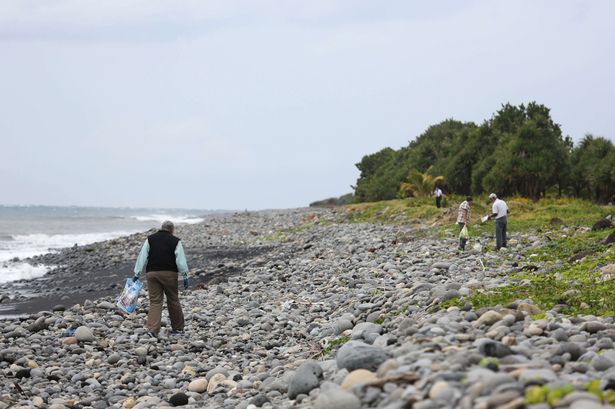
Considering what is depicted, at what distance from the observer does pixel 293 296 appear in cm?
1410

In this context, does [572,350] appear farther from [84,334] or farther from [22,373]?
[84,334]

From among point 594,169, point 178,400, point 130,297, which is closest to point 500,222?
point 130,297

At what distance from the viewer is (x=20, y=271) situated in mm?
26109

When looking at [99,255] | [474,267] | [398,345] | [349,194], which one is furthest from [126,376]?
[349,194]

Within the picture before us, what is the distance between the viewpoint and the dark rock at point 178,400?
24.7 feet

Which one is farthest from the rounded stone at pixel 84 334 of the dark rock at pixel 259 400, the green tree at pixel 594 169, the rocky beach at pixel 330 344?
the green tree at pixel 594 169

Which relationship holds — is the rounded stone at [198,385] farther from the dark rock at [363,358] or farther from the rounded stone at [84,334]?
A: the rounded stone at [84,334]

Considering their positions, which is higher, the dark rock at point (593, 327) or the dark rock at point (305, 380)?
the dark rock at point (593, 327)

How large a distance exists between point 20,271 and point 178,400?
21681 millimetres

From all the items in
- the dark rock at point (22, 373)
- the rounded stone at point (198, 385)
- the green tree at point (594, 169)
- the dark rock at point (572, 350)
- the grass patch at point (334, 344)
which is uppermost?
the green tree at point (594, 169)

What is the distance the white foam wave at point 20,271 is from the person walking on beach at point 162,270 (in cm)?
1459

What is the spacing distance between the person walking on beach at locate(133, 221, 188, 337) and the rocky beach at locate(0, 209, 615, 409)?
0.42 m

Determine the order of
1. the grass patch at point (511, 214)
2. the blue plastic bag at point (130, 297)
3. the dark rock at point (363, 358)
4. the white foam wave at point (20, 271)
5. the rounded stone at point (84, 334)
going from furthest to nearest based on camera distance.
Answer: the white foam wave at point (20, 271), the grass patch at point (511, 214), the blue plastic bag at point (130, 297), the rounded stone at point (84, 334), the dark rock at point (363, 358)

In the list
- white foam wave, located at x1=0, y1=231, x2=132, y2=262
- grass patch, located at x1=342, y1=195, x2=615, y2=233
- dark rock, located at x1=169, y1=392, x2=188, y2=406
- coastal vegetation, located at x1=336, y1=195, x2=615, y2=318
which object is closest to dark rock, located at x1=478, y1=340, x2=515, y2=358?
coastal vegetation, located at x1=336, y1=195, x2=615, y2=318
